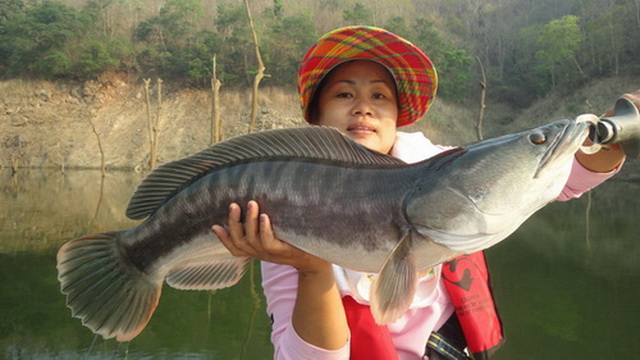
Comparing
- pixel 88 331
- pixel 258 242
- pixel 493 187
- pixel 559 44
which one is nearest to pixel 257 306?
pixel 88 331

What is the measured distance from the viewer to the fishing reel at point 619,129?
155 cm

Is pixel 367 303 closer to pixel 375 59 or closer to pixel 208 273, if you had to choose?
pixel 208 273

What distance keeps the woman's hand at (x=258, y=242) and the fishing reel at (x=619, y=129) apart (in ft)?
3.06

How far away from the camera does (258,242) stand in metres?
1.67

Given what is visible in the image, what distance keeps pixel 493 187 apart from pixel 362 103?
35.0 inches

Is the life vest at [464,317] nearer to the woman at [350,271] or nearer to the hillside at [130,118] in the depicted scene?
the woman at [350,271]

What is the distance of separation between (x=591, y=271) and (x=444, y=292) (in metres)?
7.63

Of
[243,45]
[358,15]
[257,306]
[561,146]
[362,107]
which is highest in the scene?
[358,15]

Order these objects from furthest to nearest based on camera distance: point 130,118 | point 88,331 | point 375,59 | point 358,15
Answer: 1. point 358,15
2. point 130,118
3. point 88,331
4. point 375,59

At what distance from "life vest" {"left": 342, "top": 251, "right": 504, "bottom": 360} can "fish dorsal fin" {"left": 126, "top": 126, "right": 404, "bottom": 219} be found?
25.3 inches

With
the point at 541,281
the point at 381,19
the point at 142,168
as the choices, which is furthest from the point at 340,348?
the point at 381,19

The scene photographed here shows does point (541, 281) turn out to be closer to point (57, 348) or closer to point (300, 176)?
point (57, 348)

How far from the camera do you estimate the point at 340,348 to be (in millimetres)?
1788

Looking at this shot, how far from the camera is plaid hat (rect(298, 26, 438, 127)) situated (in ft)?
7.14
